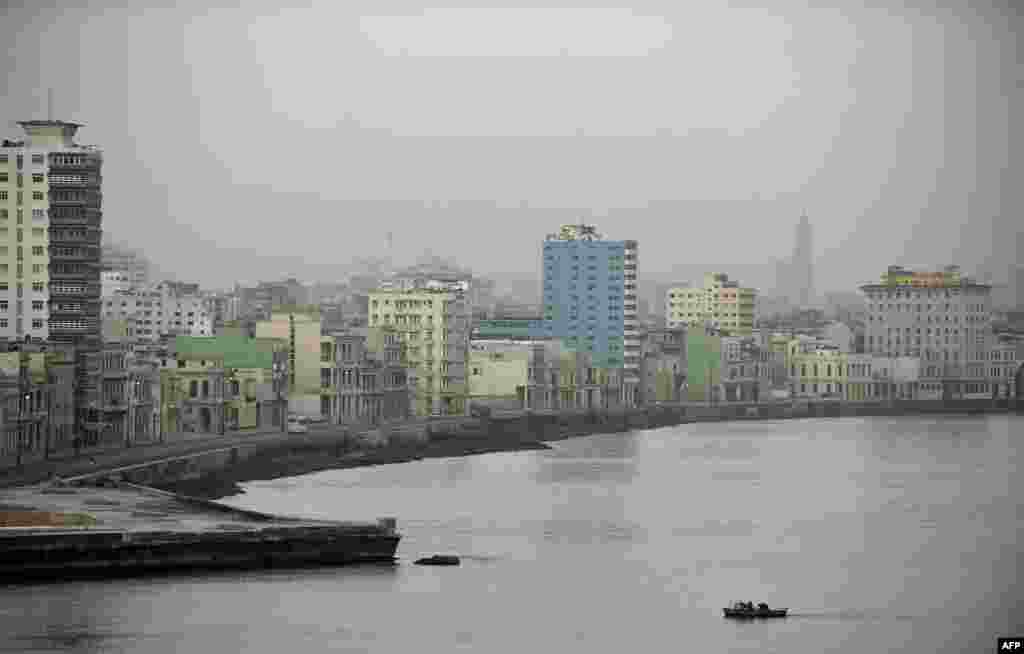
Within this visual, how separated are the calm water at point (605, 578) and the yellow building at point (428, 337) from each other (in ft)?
140

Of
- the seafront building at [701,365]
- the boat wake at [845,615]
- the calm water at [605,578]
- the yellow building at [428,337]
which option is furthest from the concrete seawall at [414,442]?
the boat wake at [845,615]

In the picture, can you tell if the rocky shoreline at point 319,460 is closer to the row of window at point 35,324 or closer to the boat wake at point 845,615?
the row of window at point 35,324

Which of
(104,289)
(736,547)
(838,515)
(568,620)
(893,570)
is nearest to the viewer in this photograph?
(568,620)

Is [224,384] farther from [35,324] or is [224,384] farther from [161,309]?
[161,309]

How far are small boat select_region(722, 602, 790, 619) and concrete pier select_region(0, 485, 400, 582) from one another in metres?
10.6

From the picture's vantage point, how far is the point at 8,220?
10562cm

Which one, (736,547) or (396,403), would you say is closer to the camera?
(736,547)

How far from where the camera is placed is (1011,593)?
214ft

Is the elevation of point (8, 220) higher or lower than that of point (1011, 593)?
higher

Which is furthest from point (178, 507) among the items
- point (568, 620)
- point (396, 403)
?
point (396, 403)

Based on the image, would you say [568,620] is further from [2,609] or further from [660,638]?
[2,609]

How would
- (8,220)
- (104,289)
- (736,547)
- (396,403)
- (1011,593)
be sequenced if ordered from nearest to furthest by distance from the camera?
(1011,593) < (736,547) < (8,220) < (396,403) < (104,289)

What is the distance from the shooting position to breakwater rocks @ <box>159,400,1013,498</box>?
3770 inches

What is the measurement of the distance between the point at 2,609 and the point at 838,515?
33229mm
